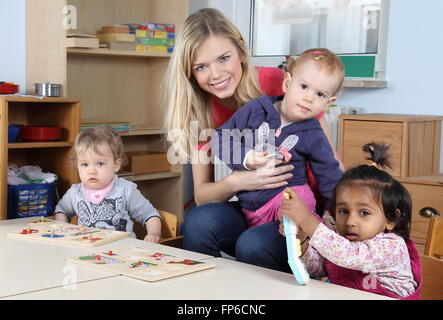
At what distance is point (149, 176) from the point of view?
3.56m

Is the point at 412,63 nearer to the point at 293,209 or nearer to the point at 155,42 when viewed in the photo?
the point at 155,42

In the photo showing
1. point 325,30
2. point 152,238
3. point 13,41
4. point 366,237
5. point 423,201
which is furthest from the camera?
point 325,30

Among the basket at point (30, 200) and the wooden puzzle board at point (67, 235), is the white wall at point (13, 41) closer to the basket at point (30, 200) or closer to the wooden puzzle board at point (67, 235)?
the basket at point (30, 200)

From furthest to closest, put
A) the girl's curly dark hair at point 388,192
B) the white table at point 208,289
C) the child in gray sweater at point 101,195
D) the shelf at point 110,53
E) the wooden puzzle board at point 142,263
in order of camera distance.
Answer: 1. the shelf at point 110,53
2. the child in gray sweater at point 101,195
3. the girl's curly dark hair at point 388,192
4. the wooden puzzle board at point 142,263
5. the white table at point 208,289

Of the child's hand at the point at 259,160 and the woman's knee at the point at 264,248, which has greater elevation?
the child's hand at the point at 259,160

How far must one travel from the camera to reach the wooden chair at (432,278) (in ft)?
5.01

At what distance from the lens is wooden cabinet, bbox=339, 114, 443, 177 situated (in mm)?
2926

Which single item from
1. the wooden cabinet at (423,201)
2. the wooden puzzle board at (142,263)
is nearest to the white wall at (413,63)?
the wooden cabinet at (423,201)

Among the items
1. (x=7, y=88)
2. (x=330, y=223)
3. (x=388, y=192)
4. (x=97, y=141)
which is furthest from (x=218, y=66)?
(x=7, y=88)

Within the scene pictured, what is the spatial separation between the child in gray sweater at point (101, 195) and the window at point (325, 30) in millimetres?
1776

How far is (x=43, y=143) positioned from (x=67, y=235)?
1.42 metres

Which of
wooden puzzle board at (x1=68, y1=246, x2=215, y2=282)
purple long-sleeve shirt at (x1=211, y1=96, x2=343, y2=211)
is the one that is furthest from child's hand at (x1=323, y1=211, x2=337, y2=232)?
wooden puzzle board at (x1=68, y1=246, x2=215, y2=282)

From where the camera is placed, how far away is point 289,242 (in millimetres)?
1226

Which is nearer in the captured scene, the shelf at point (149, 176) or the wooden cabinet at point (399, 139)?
the wooden cabinet at point (399, 139)
